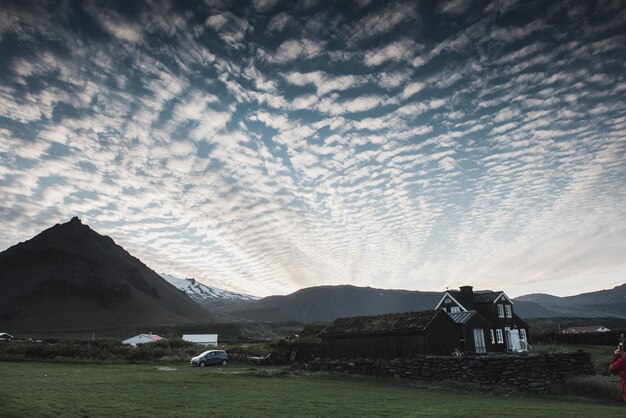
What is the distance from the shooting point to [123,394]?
20500 mm

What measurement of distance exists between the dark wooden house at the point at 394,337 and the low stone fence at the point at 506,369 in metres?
5.29

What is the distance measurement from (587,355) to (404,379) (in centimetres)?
1276

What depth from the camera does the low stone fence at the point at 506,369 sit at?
27828mm

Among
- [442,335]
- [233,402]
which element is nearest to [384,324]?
[442,335]

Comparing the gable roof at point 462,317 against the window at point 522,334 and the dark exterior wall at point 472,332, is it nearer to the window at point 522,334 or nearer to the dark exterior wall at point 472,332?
the dark exterior wall at point 472,332

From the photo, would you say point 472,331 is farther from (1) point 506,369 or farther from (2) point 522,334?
(2) point 522,334

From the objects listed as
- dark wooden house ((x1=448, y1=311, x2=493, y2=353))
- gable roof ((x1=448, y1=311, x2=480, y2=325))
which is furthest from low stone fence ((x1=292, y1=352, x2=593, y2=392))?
gable roof ((x1=448, y1=311, x2=480, y2=325))

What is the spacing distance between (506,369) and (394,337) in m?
13.6

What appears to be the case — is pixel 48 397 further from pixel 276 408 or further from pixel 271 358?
pixel 271 358

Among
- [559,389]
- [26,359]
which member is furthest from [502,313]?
[26,359]

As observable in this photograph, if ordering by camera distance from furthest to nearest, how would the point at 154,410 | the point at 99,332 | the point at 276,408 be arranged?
1. the point at 99,332
2. the point at 276,408
3. the point at 154,410

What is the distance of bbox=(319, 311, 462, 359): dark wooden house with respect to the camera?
40.0 m

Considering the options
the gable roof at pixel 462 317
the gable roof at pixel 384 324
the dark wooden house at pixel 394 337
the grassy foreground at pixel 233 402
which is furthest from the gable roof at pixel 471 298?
the grassy foreground at pixel 233 402

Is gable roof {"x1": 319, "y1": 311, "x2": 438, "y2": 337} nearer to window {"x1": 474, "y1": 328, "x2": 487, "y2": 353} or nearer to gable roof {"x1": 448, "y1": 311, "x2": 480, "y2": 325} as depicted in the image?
gable roof {"x1": 448, "y1": 311, "x2": 480, "y2": 325}
